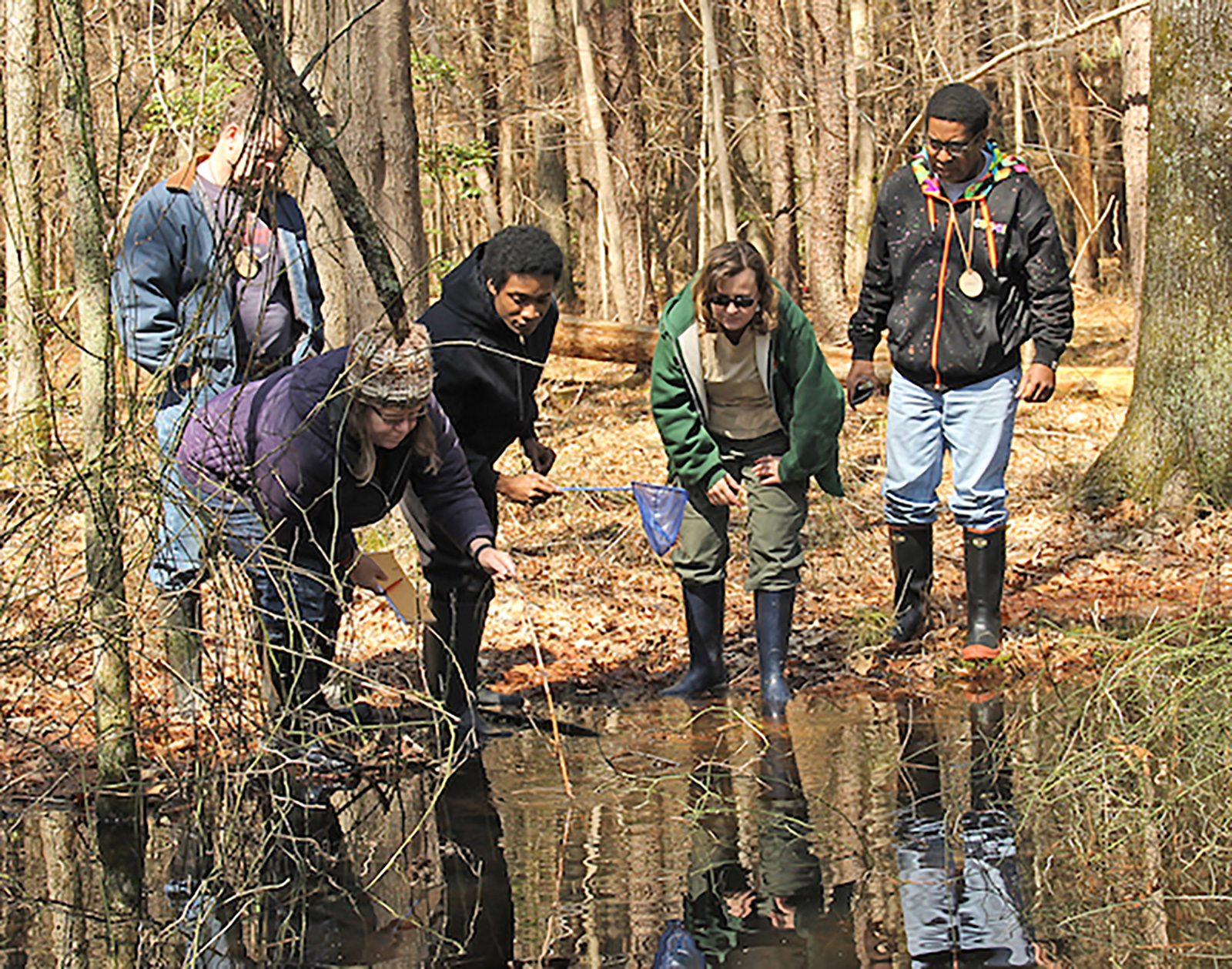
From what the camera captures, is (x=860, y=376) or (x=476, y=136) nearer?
(x=860, y=376)

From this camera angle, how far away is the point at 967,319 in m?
5.91

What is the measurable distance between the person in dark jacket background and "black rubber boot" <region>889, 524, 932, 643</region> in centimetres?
3

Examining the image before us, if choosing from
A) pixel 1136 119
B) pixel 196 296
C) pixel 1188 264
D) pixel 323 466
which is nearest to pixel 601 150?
pixel 1136 119

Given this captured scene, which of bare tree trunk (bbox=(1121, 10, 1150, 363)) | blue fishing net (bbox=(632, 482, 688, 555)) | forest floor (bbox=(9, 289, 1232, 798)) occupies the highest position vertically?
bare tree trunk (bbox=(1121, 10, 1150, 363))

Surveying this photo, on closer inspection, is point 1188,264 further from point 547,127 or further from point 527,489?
point 547,127

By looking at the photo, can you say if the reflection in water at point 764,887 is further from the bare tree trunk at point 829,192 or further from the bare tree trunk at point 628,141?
the bare tree trunk at point 829,192

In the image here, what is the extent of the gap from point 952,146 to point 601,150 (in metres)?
10.7

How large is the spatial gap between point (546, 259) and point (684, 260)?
953 inches

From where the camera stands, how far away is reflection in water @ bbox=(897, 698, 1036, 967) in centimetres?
330

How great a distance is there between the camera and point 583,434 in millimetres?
12805

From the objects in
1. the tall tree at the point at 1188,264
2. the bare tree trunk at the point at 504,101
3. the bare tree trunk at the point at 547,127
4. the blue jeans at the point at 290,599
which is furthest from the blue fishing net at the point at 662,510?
the bare tree trunk at the point at 504,101

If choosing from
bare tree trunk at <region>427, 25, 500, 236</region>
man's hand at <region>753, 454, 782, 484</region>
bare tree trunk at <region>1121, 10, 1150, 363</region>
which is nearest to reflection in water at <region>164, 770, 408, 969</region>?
man's hand at <region>753, 454, 782, 484</region>

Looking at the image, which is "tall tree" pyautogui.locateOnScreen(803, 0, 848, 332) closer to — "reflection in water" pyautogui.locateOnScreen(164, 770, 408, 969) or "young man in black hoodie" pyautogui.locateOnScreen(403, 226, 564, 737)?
"young man in black hoodie" pyautogui.locateOnScreen(403, 226, 564, 737)

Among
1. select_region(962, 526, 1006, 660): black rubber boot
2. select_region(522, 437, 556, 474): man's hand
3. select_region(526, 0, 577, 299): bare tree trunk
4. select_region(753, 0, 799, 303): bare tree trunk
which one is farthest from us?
select_region(526, 0, 577, 299): bare tree trunk
